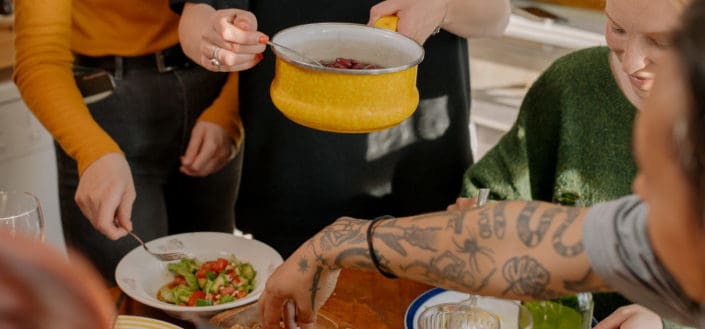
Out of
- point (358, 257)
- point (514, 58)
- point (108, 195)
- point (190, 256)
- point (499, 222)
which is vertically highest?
point (499, 222)

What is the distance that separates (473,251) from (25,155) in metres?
2.02

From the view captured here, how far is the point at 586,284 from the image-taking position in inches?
35.3

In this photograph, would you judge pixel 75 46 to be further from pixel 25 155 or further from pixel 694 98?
pixel 694 98

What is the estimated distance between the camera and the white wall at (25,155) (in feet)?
8.10

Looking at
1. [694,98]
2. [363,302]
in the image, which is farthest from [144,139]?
[694,98]

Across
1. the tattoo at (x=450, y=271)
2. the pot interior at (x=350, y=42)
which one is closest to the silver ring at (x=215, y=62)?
the pot interior at (x=350, y=42)

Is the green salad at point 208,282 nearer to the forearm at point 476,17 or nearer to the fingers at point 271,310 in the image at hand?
the fingers at point 271,310

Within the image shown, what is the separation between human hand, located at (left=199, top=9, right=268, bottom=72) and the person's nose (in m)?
0.62

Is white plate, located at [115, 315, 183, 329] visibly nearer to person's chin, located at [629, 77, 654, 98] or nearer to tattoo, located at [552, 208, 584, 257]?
tattoo, located at [552, 208, 584, 257]

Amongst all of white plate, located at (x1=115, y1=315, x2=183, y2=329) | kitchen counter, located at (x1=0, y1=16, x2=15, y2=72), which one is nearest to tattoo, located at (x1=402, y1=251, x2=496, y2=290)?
white plate, located at (x1=115, y1=315, x2=183, y2=329)

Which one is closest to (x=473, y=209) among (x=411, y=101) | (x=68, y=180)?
(x=411, y=101)

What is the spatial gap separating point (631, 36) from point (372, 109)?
523 mm

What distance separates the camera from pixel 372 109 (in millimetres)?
1126

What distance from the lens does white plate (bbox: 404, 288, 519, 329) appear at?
1.38 metres
